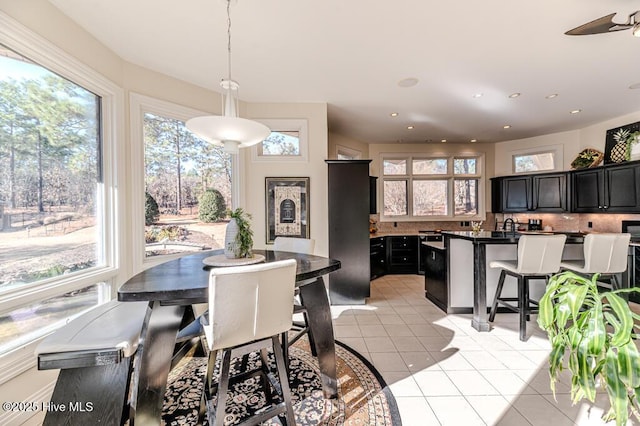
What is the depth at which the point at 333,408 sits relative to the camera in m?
1.75

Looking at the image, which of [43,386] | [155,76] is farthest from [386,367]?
[155,76]

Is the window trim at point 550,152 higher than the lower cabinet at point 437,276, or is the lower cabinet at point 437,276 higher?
the window trim at point 550,152

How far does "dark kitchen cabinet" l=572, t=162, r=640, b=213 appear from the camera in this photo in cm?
392

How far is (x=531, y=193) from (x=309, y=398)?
5.83m

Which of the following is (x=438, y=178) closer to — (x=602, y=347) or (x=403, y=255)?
(x=403, y=255)

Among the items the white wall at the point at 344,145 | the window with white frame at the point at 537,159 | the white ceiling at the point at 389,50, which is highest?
the white ceiling at the point at 389,50

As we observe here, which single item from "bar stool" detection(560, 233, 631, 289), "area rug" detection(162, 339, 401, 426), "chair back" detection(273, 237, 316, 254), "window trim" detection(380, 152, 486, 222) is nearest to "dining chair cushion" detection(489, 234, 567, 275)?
"bar stool" detection(560, 233, 631, 289)

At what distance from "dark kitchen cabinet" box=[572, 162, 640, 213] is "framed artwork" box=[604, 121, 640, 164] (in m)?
0.21

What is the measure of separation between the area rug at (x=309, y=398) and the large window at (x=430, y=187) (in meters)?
4.25

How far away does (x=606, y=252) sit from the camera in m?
2.66

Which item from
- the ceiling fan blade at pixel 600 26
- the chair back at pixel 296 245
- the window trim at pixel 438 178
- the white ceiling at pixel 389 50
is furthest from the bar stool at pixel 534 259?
the window trim at pixel 438 178

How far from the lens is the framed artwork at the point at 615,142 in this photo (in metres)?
4.11

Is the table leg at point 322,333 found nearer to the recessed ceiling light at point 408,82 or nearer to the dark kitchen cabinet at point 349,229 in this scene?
the dark kitchen cabinet at point 349,229

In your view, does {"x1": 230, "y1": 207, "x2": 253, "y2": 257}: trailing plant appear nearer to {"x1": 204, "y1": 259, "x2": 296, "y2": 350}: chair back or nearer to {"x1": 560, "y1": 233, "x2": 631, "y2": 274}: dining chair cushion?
{"x1": 204, "y1": 259, "x2": 296, "y2": 350}: chair back
